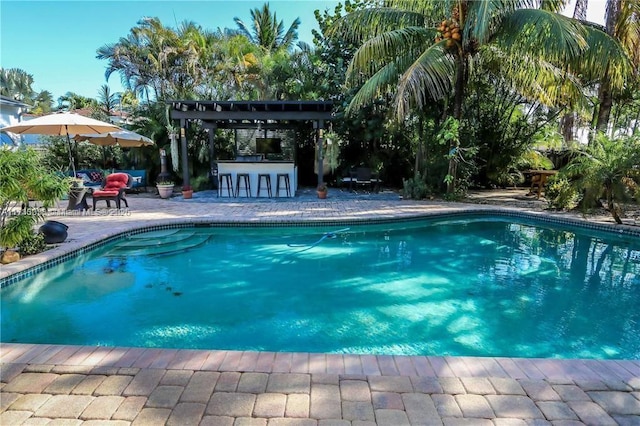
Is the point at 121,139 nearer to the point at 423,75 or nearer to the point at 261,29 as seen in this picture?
the point at 423,75

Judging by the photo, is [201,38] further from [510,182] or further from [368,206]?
[510,182]

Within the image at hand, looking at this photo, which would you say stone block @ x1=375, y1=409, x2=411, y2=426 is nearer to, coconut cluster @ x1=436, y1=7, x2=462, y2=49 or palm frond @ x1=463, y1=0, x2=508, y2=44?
palm frond @ x1=463, y1=0, x2=508, y2=44

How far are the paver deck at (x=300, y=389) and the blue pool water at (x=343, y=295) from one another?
1.04m

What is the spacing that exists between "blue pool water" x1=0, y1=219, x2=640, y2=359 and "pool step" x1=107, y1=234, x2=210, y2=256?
4 cm

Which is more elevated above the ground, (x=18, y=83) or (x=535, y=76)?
(x=18, y=83)

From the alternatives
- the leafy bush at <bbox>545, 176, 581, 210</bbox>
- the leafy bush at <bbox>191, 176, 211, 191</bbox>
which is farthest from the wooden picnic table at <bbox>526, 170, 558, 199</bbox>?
the leafy bush at <bbox>191, 176, 211, 191</bbox>

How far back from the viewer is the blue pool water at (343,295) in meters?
3.89

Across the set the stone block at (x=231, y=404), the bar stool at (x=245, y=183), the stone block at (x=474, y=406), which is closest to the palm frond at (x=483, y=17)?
the bar stool at (x=245, y=183)

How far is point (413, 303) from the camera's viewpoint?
4855mm

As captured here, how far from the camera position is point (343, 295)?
16.7 ft

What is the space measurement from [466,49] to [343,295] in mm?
8414

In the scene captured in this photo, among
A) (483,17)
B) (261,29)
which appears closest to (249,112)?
(483,17)

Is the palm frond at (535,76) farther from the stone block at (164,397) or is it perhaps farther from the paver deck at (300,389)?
the stone block at (164,397)

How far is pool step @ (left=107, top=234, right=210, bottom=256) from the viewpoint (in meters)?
6.66
